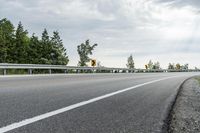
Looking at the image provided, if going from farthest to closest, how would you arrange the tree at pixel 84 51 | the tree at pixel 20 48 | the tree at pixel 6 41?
1. the tree at pixel 84 51
2. the tree at pixel 20 48
3. the tree at pixel 6 41

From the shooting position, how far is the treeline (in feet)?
282

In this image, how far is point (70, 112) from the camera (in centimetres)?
677

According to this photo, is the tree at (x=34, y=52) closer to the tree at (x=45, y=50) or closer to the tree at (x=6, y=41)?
the tree at (x=45, y=50)

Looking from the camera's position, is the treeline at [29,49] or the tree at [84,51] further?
the tree at [84,51]

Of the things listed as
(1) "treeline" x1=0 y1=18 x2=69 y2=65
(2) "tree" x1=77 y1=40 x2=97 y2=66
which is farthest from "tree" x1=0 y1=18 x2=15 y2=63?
(2) "tree" x1=77 y1=40 x2=97 y2=66

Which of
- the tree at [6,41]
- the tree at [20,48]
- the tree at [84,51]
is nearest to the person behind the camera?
the tree at [6,41]

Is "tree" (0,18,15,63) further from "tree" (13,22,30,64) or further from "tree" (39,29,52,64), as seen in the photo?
"tree" (39,29,52,64)

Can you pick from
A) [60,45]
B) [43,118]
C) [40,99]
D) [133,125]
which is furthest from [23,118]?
[60,45]

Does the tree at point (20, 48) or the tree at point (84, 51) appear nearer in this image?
the tree at point (20, 48)

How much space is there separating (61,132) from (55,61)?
86.1 metres

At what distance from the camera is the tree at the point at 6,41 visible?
79812 millimetres

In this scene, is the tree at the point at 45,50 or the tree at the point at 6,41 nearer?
the tree at the point at 6,41

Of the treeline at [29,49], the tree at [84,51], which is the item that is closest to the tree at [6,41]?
the treeline at [29,49]

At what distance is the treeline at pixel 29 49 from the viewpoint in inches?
3378
